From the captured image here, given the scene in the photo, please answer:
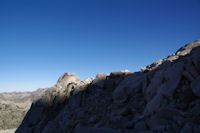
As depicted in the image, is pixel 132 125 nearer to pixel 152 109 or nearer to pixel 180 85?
pixel 152 109

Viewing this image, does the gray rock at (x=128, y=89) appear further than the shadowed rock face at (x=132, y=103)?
Yes

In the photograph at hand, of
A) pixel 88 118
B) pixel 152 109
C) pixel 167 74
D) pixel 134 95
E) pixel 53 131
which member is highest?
pixel 167 74

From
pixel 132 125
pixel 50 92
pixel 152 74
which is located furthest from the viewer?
pixel 50 92

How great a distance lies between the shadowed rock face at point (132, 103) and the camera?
677 centimetres

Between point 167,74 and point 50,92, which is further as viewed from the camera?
point 50,92

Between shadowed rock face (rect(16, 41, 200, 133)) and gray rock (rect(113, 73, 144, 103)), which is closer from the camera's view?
shadowed rock face (rect(16, 41, 200, 133))

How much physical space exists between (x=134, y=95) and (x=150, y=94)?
1.58 metres

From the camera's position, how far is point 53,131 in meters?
13.3

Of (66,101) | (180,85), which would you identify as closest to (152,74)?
(180,85)

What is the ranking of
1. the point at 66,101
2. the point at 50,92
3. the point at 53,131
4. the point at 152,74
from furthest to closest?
the point at 50,92
the point at 66,101
the point at 53,131
the point at 152,74

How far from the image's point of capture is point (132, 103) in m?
10.3

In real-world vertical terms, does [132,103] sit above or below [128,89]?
below

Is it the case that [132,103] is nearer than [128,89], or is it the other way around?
[132,103]

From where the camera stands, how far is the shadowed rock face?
22.2 ft
